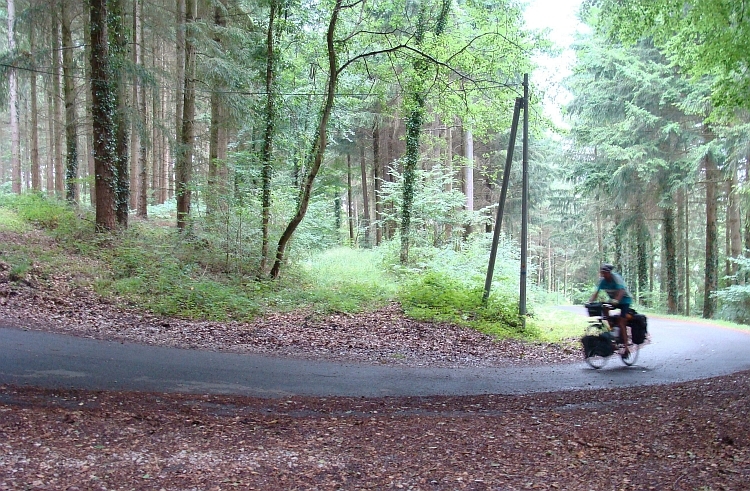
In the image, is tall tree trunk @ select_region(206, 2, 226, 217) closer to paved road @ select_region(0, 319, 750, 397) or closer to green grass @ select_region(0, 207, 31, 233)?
green grass @ select_region(0, 207, 31, 233)

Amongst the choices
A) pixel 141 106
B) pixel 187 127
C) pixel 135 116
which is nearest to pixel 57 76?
pixel 141 106

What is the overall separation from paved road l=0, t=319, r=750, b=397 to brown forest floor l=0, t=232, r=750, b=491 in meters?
0.50

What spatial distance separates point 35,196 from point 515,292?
1826 cm

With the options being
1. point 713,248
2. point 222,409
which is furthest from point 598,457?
point 713,248

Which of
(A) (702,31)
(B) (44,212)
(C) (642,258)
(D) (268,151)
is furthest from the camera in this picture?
(C) (642,258)

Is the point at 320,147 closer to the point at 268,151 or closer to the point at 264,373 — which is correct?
the point at 268,151

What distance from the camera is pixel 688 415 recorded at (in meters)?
5.76

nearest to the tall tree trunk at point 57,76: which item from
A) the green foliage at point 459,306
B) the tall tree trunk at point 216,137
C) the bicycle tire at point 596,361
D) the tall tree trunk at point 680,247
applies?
the tall tree trunk at point 216,137

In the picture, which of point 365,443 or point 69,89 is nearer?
point 365,443

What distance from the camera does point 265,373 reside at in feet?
26.1

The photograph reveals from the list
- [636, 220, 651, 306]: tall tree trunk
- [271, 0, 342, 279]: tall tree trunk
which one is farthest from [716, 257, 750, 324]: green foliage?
[271, 0, 342, 279]: tall tree trunk

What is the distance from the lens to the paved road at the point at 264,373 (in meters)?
6.92

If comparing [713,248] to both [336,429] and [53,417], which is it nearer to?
[336,429]

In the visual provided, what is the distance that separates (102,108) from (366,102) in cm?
924
